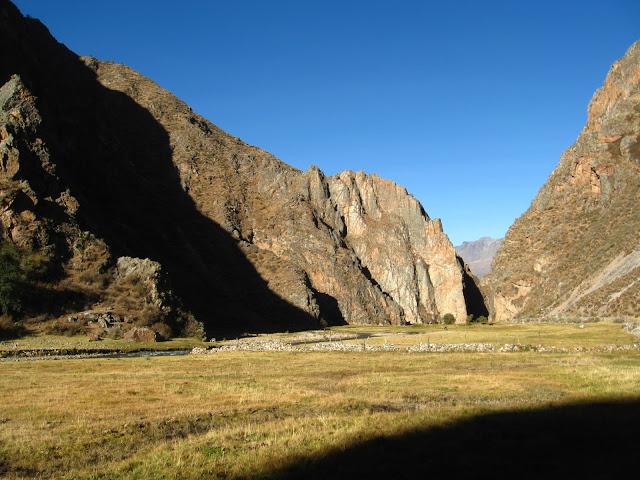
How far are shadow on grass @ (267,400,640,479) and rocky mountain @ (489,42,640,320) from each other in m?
80.8

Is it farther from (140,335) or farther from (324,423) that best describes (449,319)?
(324,423)

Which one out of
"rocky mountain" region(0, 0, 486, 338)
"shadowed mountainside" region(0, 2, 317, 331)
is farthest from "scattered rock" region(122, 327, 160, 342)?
"shadowed mountainside" region(0, 2, 317, 331)

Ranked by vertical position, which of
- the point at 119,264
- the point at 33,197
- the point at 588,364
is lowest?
the point at 588,364

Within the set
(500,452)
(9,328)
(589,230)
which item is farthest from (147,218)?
(500,452)

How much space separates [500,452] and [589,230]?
127315mm

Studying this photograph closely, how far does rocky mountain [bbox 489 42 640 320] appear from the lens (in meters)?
102

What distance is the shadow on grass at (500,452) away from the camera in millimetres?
13047

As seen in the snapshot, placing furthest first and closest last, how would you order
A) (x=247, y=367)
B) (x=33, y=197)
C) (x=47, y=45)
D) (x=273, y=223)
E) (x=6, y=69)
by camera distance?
(x=273, y=223) → (x=47, y=45) → (x=6, y=69) → (x=33, y=197) → (x=247, y=367)

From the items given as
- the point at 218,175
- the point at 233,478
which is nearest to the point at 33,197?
the point at 233,478

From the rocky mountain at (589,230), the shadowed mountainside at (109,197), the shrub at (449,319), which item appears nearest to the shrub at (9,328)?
the shadowed mountainside at (109,197)

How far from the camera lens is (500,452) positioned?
48.7 feet

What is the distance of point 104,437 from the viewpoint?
17.9 metres

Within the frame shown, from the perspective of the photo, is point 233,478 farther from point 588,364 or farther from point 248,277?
point 248,277

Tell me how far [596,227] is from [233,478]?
129580 mm
